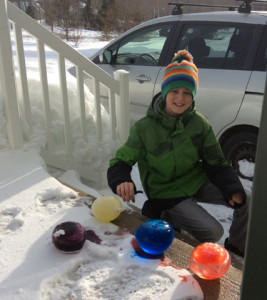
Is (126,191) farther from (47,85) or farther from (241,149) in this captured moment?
(241,149)

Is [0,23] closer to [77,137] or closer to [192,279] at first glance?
[77,137]

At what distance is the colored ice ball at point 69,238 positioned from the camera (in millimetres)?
1772

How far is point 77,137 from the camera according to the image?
3.54m

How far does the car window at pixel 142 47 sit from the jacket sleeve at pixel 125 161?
272 cm

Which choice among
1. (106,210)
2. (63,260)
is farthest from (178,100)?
(63,260)

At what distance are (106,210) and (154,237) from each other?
41 centimetres

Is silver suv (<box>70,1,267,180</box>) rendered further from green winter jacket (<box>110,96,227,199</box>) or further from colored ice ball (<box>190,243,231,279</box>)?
colored ice ball (<box>190,243,231,279</box>)

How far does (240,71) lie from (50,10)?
2029 cm

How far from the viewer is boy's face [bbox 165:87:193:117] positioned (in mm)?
2143

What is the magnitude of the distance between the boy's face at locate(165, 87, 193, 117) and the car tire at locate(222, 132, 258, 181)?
1.99 meters

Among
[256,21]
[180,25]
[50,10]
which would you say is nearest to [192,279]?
[256,21]

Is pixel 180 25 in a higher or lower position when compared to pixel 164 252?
higher

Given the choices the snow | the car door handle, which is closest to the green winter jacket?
the snow

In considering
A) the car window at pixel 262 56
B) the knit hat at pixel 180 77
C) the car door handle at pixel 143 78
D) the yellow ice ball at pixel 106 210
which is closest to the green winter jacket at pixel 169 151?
the knit hat at pixel 180 77
